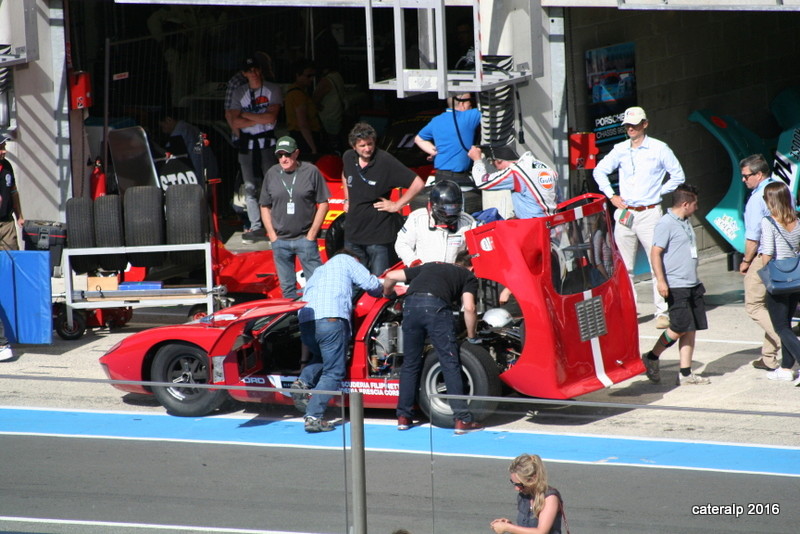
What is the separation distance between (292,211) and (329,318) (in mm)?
2601

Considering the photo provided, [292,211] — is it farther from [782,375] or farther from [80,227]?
[782,375]

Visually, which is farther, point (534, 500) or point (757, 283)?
point (757, 283)

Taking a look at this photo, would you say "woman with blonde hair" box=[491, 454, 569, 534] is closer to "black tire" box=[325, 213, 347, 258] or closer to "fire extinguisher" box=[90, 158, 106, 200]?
"black tire" box=[325, 213, 347, 258]

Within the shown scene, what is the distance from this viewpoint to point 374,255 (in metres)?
10.4

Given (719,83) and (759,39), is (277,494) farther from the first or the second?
(759,39)

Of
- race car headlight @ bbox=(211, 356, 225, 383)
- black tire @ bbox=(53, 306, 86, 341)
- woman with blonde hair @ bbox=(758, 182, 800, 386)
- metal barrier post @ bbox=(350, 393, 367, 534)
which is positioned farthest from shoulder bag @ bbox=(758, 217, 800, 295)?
black tire @ bbox=(53, 306, 86, 341)

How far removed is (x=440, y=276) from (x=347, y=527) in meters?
2.77

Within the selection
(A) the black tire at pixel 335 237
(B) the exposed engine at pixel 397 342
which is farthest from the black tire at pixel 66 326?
(B) the exposed engine at pixel 397 342

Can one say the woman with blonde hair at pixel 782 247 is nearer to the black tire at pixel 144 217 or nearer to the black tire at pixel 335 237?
the black tire at pixel 335 237

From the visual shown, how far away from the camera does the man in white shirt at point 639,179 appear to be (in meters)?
10.7

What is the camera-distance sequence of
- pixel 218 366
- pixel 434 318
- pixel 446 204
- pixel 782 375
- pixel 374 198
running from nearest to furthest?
pixel 434 318
pixel 218 366
pixel 446 204
pixel 782 375
pixel 374 198

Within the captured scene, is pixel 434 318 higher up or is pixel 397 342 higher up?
pixel 434 318

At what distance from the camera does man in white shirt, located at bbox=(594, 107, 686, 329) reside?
10.7 metres

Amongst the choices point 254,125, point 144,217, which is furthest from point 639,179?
point 254,125
